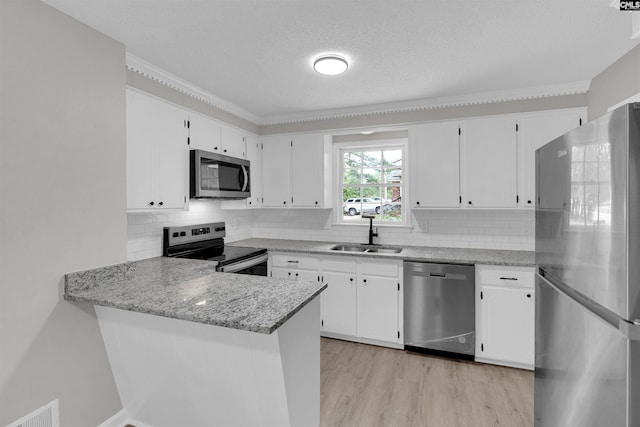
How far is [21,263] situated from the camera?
1.54 metres

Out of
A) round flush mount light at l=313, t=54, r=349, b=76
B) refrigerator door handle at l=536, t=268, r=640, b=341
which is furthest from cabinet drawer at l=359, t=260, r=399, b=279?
round flush mount light at l=313, t=54, r=349, b=76

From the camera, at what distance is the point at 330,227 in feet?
12.9

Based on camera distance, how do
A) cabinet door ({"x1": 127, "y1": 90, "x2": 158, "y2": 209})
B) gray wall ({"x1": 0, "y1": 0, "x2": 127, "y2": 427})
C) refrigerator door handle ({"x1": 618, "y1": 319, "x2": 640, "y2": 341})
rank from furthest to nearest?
cabinet door ({"x1": 127, "y1": 90, "x2": 158, "y2": 209}), gray wall ({"x1": 0, "y1": 0, "x2": 127, "y2": 427}), refrigerator door handle ({"x1": 618, "y1": 319, "x2": 640, "y2": 341})

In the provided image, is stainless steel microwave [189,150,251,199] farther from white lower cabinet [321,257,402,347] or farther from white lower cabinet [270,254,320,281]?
white lower cabinet [321,257,402,347]

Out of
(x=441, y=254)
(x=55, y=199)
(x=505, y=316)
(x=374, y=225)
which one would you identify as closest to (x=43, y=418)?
(x=55, y=199)

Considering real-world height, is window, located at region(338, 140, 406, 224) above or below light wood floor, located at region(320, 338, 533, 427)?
above

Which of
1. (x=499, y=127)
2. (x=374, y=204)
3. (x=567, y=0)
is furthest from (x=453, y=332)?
(x=567, y=0)

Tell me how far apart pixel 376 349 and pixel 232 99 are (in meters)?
2.96

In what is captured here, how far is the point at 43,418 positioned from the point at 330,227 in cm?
295

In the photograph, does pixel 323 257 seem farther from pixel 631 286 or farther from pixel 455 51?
pixel 631 286

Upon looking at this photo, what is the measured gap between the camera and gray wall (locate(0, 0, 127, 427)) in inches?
59.2

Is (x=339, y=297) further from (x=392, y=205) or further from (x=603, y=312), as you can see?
(x=603, y=312)

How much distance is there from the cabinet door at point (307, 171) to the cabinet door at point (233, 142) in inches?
24.2

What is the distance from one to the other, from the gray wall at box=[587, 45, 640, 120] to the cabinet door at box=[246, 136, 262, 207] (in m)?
3.38
